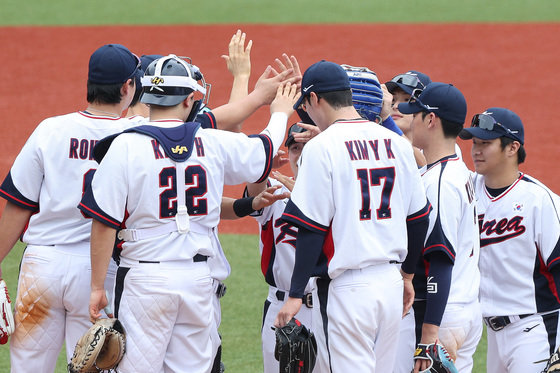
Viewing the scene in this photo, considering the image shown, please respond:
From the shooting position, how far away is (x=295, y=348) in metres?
3.54

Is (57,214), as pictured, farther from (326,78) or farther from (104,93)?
(326,78)

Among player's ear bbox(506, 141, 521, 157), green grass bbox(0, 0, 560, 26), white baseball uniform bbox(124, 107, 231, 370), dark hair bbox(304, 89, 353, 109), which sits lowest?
white baseball uniform bbox(124, 107, 231, 370)

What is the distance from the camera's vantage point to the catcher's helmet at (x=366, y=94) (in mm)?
4027

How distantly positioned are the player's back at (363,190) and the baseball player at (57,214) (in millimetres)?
1053

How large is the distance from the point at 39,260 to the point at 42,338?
0.39 meters

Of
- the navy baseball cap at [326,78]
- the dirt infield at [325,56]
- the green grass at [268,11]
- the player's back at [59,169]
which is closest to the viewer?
the navy baseball cap at [326,78]

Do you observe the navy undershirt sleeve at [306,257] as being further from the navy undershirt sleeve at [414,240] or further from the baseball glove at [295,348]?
the navy undershirt sleeve at [414,240]

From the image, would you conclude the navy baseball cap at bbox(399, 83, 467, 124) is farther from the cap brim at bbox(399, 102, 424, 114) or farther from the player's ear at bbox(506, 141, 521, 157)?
the player's ear at bbox(506, 141, 521, 157)

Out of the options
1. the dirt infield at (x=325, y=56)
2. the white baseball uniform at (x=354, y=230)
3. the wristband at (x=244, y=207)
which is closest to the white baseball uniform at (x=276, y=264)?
the wristband at (x=244, y=207)

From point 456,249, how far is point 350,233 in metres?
0.74

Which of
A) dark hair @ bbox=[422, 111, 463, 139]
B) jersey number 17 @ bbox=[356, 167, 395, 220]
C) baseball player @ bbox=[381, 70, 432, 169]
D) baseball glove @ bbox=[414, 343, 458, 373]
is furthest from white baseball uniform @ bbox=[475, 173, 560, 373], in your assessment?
jersey number 17 @ bbox=[356, 167, 395, 220]

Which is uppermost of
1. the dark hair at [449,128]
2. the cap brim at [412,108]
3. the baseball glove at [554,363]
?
the cap brim at [412,108]

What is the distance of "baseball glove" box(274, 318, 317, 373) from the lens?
354 centimetres

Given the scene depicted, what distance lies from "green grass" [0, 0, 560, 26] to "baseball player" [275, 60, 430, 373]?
14.2 m
